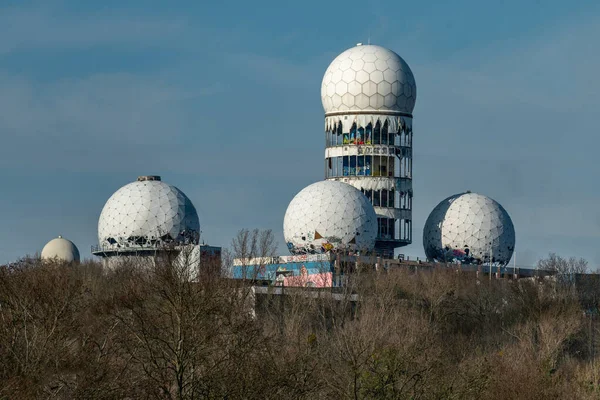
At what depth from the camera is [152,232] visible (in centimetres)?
9425

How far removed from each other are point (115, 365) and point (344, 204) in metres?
51.4

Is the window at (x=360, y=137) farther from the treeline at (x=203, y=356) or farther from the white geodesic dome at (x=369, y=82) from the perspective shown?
the treeline at (x=203, y=356)

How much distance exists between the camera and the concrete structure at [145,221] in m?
94.3

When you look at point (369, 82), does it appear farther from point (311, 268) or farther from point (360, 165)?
point (311, 268)

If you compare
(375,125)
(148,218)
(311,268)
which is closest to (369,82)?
(375,125)

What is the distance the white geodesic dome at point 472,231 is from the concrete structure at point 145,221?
16.6m

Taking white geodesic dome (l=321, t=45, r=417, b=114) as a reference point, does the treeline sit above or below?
below

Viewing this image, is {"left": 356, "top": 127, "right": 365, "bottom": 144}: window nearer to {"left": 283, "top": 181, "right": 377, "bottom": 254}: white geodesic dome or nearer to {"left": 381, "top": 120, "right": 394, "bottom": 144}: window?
{"left": 381, "top": 120, "right": 394, "bottom": 144}: window

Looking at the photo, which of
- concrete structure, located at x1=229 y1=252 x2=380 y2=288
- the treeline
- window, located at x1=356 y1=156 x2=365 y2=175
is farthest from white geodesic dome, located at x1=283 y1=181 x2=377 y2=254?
the treeline

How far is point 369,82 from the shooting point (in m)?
95.4

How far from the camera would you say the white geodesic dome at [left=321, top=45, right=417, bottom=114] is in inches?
3757

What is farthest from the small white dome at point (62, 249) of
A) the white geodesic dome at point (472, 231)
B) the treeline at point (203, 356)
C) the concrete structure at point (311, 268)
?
the treeline at point (203, 356)

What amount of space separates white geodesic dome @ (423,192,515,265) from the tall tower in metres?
2.58

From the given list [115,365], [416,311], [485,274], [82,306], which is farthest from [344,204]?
[115,365]
